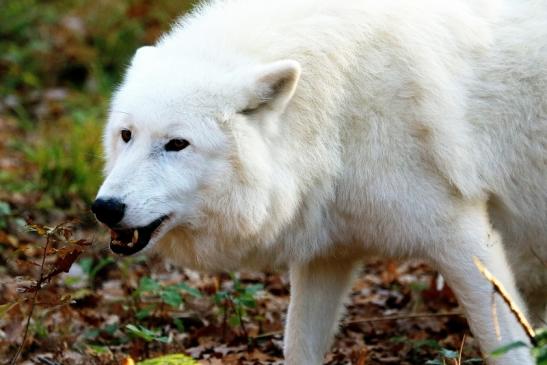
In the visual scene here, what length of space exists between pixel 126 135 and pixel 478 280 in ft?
5.67

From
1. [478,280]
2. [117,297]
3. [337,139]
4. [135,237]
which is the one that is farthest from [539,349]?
[117,297]

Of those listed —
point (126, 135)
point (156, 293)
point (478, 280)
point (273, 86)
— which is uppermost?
point (273, 86)

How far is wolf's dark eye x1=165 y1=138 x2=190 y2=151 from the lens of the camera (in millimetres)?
3994

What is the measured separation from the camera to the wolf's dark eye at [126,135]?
162 inches

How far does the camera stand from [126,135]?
163 inches

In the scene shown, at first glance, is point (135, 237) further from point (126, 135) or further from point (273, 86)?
point (273, 86)

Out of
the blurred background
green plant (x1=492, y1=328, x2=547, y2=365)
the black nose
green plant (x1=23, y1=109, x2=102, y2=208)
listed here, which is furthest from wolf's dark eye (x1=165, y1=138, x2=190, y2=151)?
green plant (x1=23, y1=109, x2=102, y2=208)

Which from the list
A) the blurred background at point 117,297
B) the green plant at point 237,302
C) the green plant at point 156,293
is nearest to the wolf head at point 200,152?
the blurred background at point 117,297

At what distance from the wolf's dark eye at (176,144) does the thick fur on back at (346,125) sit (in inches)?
2.8

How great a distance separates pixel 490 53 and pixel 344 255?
1.22 meters

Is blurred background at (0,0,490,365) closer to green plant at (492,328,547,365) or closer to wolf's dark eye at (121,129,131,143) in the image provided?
wolf's dark eye at (121,129,131,143)

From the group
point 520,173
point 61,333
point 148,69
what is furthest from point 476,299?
point 61,333

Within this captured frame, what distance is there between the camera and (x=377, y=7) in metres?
4.38

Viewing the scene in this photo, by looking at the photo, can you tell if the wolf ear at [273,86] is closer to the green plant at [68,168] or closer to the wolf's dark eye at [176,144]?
the wolf's dark eye at [176,144]
